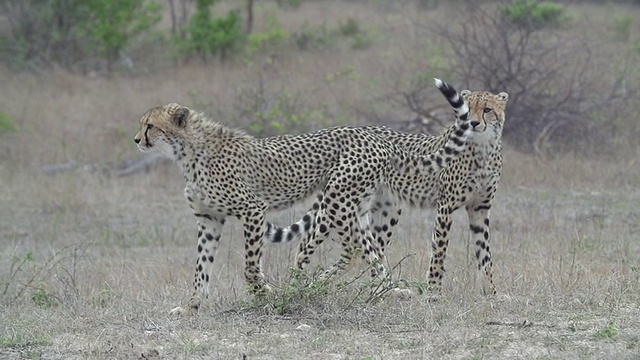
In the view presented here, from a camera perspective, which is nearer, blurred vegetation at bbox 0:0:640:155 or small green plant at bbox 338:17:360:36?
blurred vegetation at bbox 0:0:640:155

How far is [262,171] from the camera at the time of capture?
21.2ft

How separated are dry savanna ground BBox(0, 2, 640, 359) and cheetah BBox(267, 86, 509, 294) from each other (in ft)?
0.53

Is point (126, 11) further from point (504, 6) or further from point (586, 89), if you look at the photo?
point (586, 89)

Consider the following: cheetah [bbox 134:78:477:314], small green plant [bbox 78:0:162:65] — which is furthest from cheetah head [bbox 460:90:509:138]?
small green plant [bbox 78:0:162:65]

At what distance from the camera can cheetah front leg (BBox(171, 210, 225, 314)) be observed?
6.19 m

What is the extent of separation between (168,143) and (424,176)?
62.5 inches

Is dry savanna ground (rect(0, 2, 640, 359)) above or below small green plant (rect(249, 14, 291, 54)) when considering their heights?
below

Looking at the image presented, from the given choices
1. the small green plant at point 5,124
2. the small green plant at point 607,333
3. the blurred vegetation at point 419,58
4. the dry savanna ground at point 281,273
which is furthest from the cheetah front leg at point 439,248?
the small green plant at point 5,124

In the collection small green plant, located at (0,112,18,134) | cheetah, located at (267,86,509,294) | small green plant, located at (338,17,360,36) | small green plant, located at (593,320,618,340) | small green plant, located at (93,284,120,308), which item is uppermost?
small green plant, located at (338,17,360,36)

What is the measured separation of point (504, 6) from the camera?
12.4 metres

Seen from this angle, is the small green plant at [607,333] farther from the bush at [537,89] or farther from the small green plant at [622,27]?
the small green plant at [622,27]

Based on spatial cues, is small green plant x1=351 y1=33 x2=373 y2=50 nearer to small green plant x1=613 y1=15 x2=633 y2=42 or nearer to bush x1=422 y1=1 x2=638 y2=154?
small green plant x1=613 y1=15 x2=633 y2=42

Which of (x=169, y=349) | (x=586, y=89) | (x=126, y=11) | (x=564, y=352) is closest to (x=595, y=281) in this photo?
(x=564, y=352)

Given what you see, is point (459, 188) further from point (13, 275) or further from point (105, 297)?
point (13, 275)
